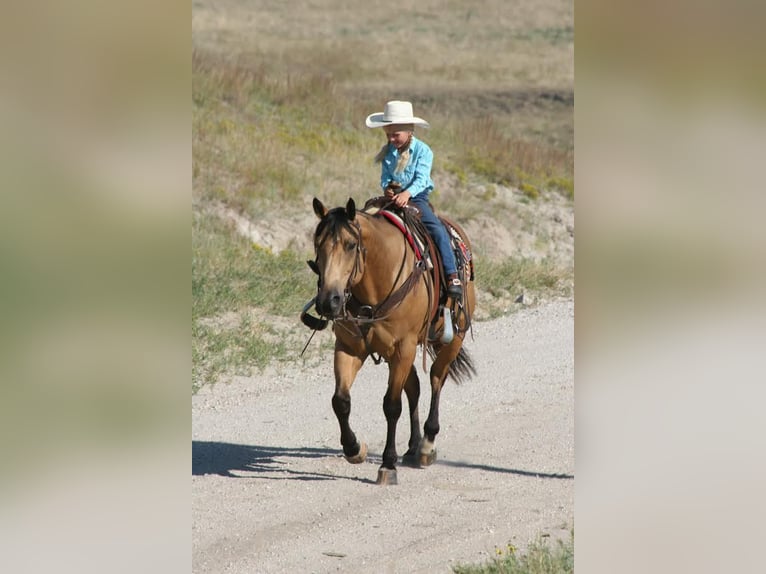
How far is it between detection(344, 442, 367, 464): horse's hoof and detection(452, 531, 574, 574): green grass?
2.01m

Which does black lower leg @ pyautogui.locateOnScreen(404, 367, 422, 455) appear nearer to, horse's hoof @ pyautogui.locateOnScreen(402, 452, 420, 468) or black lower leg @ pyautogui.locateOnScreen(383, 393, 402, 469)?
horse's hoof @ pyautogui.locateOnScreen(402, 452, 420, 468)

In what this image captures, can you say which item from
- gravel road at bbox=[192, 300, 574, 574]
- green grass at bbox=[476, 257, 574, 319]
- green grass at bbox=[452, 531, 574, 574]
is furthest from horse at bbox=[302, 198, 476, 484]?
green grass at bbox=[476, 257, 574, 319]

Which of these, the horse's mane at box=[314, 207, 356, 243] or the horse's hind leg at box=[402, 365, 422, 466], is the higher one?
the horse's mane at box=[314, 207, 356, 243]

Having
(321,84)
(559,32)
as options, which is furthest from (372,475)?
(559,32)

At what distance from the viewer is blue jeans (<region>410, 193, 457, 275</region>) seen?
846 cm

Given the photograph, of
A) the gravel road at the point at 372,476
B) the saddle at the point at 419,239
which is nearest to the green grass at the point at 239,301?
the gravel road at the point at 372,476

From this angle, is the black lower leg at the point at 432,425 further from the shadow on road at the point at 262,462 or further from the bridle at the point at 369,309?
the bridle at the point at 369,309

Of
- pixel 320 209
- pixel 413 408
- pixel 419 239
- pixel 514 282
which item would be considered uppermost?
pixel 320 209

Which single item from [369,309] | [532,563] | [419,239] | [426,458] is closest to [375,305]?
[369,309]

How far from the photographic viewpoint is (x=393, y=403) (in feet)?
26.4

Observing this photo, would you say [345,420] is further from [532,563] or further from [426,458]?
[532,563]

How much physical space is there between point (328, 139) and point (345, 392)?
12.8m
